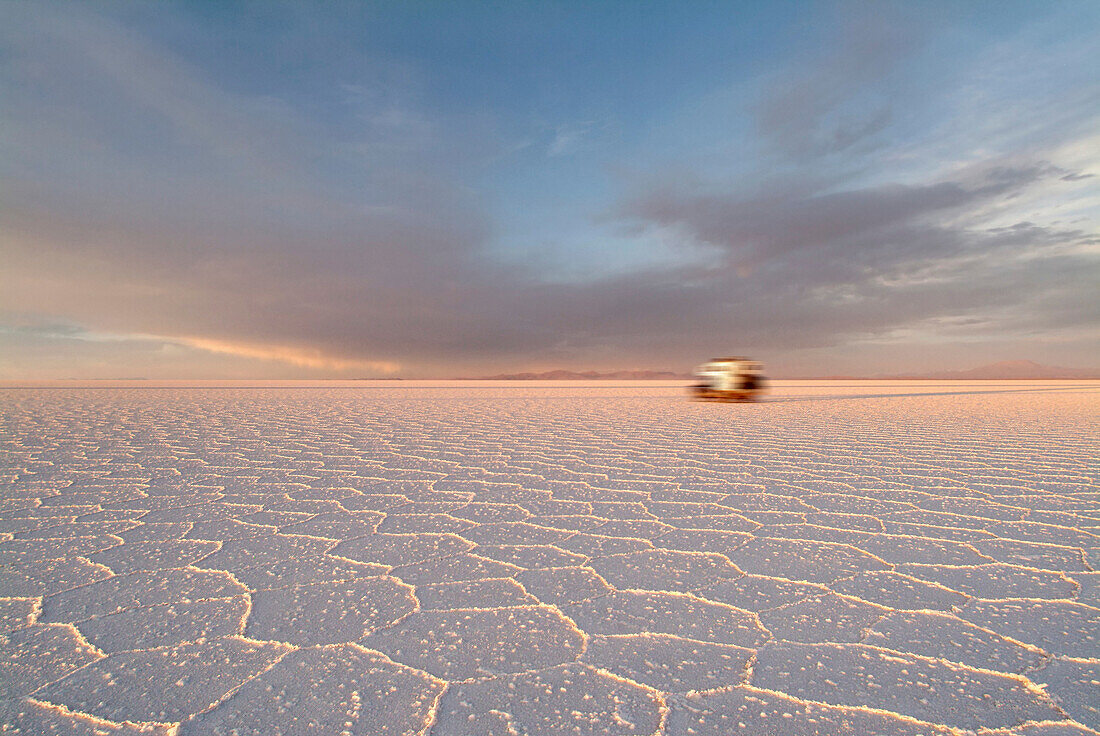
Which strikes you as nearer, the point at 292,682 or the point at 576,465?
the point at 292,682

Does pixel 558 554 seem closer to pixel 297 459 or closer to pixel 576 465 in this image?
pixel 576 465

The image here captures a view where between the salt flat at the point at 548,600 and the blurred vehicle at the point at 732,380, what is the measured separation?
7.53 meters

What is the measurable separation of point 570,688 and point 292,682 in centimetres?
69

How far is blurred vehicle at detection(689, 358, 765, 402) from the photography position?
11.6 m

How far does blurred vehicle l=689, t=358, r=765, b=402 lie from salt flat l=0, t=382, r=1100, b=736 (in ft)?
24.7

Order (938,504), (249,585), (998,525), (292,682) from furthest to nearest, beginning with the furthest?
1. (938,504)
2. (998,525)
3. (249,585)
4. (292,682)

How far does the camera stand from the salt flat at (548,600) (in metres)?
1.22

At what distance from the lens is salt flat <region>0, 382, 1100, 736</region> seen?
1216mm

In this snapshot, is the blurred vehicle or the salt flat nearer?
the salt flat

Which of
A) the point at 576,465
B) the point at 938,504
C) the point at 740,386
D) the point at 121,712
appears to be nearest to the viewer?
the point at 121,712

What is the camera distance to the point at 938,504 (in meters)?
3.05

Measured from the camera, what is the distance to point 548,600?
1779 millimetres

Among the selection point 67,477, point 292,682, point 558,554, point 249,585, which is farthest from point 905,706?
point 67,477

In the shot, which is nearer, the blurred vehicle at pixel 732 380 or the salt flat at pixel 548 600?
the salt flat at pixel 548 600
